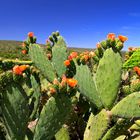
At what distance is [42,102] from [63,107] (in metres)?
1.50

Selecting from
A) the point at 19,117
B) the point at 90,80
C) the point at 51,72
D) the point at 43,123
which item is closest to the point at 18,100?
the point at 19,117

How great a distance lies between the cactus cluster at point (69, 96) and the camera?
3391mm

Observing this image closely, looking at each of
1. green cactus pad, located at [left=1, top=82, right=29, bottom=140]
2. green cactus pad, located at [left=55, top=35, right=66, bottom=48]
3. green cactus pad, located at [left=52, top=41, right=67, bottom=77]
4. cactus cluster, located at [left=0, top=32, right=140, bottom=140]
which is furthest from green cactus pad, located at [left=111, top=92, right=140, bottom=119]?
green cactus pad, located at [left=55, top=35, right=66, bottom=48]

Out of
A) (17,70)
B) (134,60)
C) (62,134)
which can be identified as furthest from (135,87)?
(17,70)

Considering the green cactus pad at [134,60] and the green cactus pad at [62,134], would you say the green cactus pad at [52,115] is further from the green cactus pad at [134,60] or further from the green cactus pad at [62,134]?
Result: the green cactus pad at [134,60]

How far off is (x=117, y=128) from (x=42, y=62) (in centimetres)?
134

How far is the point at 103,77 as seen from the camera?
14.1 ft

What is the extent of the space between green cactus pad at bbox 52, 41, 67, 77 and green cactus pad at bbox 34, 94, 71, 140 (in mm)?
1219

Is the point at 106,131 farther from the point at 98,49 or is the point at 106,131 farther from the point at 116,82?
the point at 98,49

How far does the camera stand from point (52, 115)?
11.5 ft

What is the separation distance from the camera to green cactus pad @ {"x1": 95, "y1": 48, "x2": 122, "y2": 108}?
427 centimetres

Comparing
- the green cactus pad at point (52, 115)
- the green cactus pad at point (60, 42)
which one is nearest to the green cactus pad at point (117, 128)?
the green cactus pad at point (52, 115)

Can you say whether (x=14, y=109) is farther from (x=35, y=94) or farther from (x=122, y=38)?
(x=122, y=38)

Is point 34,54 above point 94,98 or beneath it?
above
